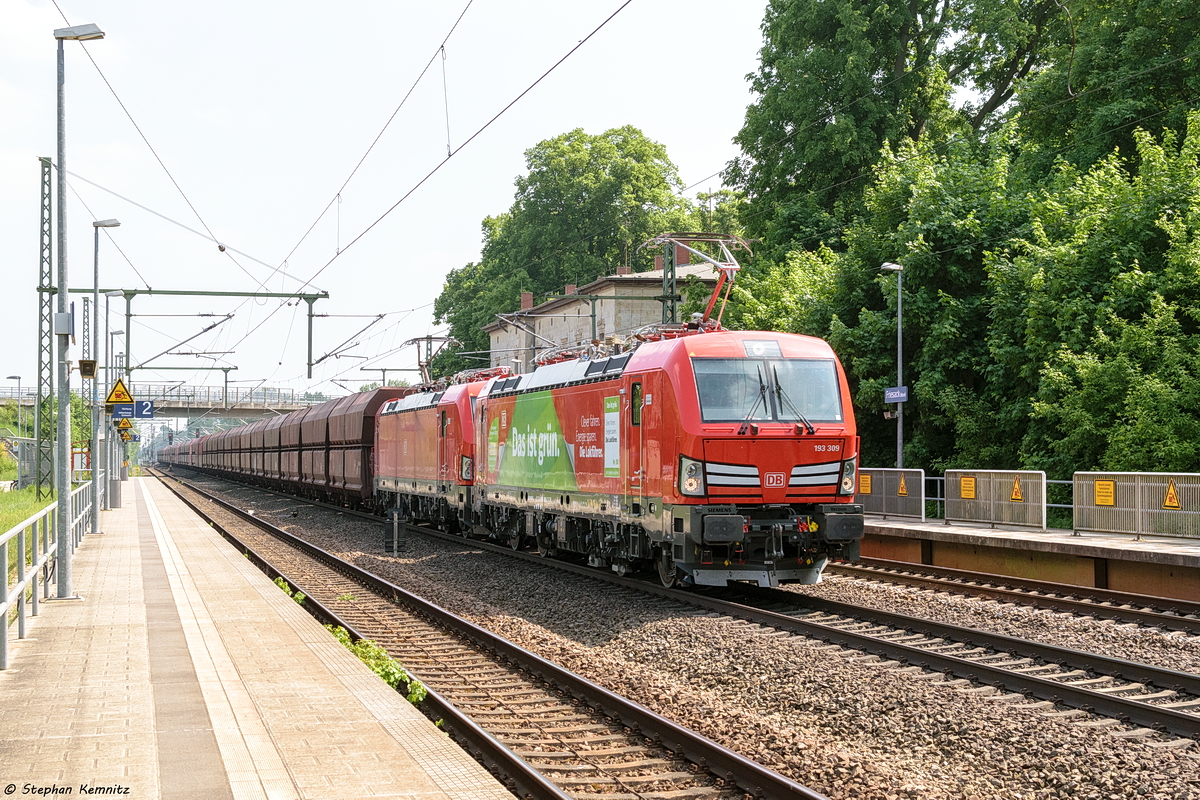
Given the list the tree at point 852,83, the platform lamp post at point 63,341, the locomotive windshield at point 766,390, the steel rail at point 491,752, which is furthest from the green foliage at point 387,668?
the tree at point 852,83

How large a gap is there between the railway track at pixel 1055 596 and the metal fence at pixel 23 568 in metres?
11.5

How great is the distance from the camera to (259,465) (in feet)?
181

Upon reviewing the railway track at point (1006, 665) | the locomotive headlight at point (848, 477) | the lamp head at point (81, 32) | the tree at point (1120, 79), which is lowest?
the railway track at point (1006, 665)

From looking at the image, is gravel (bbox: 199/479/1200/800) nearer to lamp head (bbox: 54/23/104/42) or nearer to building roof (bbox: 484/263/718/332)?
lamp head (bbox: 54/23/104/42)

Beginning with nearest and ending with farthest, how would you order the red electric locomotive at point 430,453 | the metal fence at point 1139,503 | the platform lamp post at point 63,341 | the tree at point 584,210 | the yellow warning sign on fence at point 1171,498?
1. the platform lamp post at point 63,341
2. the metal fence at point 1139,503
3. the yellow warning sign on fence at point 1171,498
4. the red electric locomotive at point 430,453
5. the tree at point 584,210

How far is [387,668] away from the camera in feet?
34.7

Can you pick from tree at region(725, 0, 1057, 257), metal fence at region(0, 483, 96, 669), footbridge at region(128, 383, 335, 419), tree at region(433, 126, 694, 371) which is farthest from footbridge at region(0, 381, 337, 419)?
metal fence at region(0, 483, 96, 669)

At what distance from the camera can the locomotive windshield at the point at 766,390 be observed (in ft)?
46.3

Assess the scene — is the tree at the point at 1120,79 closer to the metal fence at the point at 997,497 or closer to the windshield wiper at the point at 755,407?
the metal fence at the point at 997,497

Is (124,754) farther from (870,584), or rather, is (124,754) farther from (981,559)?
(981,559)

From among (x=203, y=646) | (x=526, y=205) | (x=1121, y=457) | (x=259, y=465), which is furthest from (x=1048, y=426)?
(x=526, y=205)

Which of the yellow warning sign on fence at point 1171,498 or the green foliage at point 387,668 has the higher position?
the yellow warning sign on fence at point 1171,498

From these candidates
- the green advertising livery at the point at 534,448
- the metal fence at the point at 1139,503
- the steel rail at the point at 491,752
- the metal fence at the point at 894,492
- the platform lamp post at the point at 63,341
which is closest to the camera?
the steel rail at the point at 491,752

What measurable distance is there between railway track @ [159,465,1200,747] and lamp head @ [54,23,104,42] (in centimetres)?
1026
